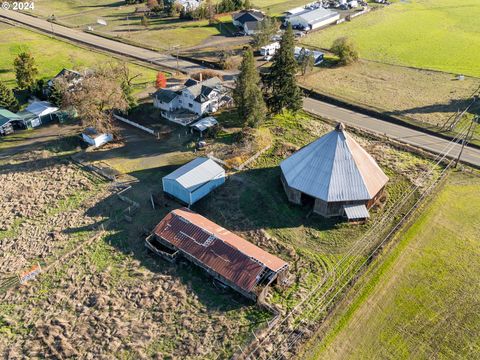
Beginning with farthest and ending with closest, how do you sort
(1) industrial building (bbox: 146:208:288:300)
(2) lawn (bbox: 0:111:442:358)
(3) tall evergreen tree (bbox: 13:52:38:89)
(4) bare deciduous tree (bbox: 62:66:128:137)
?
(3) tall evergreen tree (bbox: 13:52:38:89) → (4) bare deciduous tree (bbox: 62:66:128:137) → (1) industrial building (bbox: 146:208:288:300) → (2) lawn (bbox: 0:111:442:358)

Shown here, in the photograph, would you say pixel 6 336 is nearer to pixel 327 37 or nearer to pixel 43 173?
pixel 43 173

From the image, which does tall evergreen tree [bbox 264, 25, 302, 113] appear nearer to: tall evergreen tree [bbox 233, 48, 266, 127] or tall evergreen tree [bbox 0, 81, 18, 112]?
tall evergreen tree [bbox 233, 48, 266, 127]

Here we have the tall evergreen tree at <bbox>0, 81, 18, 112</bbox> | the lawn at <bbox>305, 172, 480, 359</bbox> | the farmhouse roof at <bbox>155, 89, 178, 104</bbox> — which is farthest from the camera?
the farmhouse roof at <bbox>155, 89, 178, 104</bbox>

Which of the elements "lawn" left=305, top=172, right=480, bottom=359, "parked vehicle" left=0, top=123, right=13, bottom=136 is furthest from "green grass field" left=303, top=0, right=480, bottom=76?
"parked vehicle" left=0, top=123, right=13, bottom=136

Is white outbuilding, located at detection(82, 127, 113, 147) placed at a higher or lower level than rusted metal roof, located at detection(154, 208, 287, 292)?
higher

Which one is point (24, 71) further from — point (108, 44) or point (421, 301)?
point (421, 301)

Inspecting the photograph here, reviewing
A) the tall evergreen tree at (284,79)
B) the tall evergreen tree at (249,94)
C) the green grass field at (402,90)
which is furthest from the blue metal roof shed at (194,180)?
the green grass field at (402,90)

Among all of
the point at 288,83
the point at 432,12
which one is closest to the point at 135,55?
the point at 288,83
